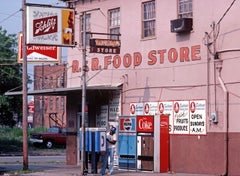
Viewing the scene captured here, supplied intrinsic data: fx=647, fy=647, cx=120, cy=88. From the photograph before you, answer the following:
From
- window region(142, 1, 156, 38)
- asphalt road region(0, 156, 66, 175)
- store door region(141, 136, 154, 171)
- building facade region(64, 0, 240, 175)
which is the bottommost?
asphalt road region(0, 156, 66, 175)

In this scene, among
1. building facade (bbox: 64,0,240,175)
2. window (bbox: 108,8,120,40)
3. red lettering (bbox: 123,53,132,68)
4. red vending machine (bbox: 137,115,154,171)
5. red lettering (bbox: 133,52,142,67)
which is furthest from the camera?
window (bbox: 108,8,120,40)

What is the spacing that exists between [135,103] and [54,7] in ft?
18.6

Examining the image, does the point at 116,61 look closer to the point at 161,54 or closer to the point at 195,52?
the point at 161,54

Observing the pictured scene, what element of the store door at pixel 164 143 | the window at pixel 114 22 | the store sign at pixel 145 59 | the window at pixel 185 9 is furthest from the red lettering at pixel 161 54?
the window at pixel 114 22

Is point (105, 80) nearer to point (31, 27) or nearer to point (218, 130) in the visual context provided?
point (31, 27)

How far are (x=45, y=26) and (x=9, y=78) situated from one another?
21432mm

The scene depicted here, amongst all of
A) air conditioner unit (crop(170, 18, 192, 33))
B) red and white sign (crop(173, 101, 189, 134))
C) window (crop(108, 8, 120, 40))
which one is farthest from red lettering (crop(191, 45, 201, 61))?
window (crop(108, 8, 120, 40))

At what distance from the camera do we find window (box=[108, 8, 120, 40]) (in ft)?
102

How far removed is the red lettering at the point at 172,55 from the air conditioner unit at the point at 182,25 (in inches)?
41.5

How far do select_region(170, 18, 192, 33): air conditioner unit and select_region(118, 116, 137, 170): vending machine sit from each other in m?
4.45

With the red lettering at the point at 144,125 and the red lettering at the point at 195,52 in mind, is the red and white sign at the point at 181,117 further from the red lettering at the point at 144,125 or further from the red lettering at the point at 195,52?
the red lettering at the point at 195,52

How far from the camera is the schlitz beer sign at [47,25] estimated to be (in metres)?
28.4

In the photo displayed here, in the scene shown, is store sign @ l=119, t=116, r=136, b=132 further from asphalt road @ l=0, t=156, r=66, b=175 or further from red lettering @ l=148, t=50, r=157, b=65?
asphalt road @ l=0, t=156, r=66, b=175

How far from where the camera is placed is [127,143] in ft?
94.3
